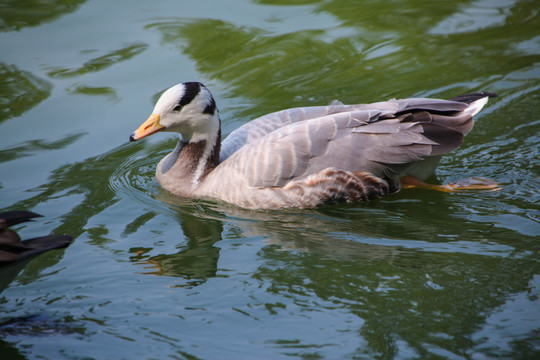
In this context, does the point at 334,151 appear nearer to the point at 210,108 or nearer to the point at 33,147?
the point at 210,108

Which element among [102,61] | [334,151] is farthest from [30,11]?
[334,151]

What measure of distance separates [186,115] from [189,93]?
26 centimetres

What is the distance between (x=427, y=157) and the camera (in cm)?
712

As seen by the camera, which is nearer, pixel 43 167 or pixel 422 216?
pixel 422 216

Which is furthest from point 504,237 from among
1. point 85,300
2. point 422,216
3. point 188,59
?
point 188,59

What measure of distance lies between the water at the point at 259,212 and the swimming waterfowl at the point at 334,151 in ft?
0.73

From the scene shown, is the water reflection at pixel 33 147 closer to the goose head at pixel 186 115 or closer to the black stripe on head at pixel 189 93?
the goose head at pixel 186 115

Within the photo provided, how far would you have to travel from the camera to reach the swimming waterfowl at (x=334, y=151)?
6867mm

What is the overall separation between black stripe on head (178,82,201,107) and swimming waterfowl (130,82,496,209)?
0.01 meters

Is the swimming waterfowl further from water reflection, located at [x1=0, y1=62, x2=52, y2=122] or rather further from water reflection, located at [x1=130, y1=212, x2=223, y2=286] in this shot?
water reflection, located at [x1=0, y1=62, x2=52, y2=122]

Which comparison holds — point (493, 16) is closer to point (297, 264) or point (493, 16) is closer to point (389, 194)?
point (389, 194)

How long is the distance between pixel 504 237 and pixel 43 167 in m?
5.59

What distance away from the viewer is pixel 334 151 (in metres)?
6.87

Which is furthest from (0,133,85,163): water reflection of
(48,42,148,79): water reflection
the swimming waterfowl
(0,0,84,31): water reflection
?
(0,0,84,31): water reflection
